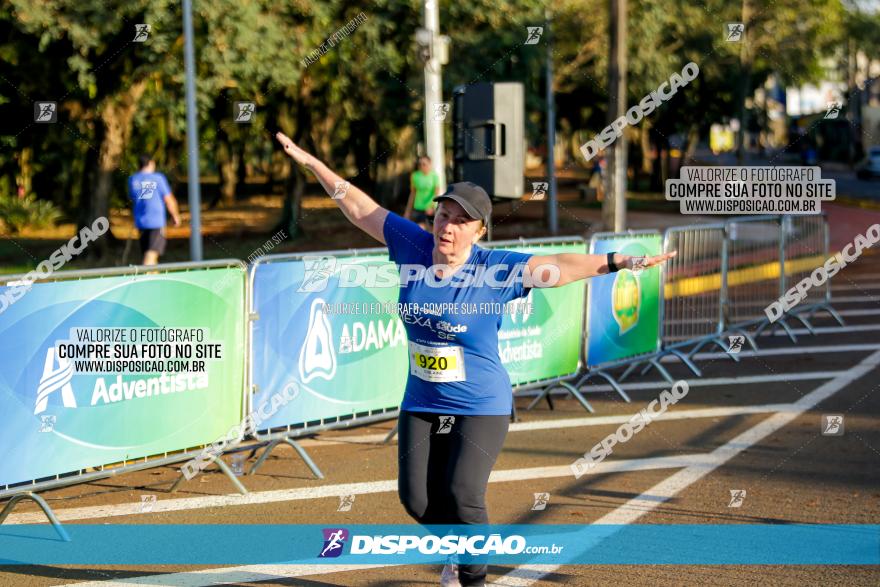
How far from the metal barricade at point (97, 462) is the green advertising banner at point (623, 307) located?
4.29m

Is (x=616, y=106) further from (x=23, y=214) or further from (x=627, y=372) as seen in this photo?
(x=23, y=214)

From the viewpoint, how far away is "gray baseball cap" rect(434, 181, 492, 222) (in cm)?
512

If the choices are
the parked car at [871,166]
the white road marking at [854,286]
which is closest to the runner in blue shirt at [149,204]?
the white road marking at [854,286]

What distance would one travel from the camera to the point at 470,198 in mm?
5176

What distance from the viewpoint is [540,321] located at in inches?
423

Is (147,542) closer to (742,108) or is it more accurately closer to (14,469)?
(14,469)

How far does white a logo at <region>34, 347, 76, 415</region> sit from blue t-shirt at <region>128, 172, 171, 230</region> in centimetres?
1079

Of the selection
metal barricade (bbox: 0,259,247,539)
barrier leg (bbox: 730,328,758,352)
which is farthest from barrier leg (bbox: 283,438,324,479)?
barrier leg (bbox: 730,328,758,352)

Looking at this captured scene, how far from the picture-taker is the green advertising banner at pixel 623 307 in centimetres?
1150

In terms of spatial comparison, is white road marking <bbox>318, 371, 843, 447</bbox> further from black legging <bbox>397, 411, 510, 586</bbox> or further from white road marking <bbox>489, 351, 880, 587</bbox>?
black legging <bbox>397, 411, 510, 586</bbox>

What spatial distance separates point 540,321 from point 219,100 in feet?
76.0

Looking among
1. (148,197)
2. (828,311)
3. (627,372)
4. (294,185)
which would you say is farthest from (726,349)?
(294,185)

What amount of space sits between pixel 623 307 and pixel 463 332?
6.90m

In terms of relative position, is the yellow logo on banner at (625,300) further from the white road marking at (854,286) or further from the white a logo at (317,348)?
the white road marking at (854,286)
